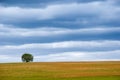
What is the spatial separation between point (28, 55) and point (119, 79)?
44.9 m

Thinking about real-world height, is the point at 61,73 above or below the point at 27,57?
below

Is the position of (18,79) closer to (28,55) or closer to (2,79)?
(2,79)

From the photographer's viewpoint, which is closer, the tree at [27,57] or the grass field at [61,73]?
the grass field at [61,73]

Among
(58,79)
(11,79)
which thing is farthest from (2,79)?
(58,79)

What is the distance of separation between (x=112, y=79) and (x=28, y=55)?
44.2 meters

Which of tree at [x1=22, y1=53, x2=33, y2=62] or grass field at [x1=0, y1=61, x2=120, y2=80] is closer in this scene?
grass field at [x1=0, y1=61, x2=120, y2=80]

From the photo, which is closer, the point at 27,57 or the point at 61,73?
the point at 61,73

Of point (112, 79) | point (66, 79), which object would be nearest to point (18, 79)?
point (66, 79)

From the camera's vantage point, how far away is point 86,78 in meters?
33.8

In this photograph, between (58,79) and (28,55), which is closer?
(58,79)

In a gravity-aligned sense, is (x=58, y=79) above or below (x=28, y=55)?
below

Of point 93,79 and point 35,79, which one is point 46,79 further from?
point 93,79

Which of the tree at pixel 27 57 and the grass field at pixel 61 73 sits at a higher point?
the tree at pixel 27 57

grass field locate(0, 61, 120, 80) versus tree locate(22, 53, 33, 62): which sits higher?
tree locate(22, 53, 33, 62)
